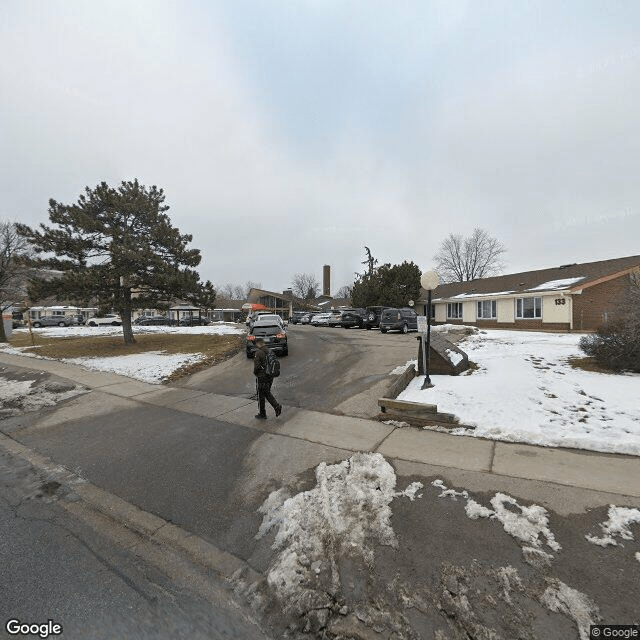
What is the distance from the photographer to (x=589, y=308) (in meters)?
21.4

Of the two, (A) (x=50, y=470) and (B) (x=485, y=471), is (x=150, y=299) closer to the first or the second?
(A) (x=50, y=470)

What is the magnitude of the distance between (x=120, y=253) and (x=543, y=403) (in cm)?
1634

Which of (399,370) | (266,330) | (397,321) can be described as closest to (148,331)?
(266,330)

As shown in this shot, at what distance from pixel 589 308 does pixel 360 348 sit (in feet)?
59.1

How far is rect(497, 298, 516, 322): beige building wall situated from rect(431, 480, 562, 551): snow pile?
25783mm

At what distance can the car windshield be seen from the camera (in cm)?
1208

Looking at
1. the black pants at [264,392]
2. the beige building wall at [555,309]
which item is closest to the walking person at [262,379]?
the black pants at [264,392]

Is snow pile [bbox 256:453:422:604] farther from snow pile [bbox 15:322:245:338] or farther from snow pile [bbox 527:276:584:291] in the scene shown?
snow pile [bbox 527:276:584:291]

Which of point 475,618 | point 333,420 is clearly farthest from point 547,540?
point 333,420

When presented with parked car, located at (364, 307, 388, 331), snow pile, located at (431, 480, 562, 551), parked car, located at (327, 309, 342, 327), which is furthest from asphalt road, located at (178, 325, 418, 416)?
→ parked car, located at (327, 309, 342, 327)

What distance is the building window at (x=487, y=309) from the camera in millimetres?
27250

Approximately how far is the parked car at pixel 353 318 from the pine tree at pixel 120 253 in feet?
43.0

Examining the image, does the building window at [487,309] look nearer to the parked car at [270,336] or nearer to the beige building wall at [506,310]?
the beige building wall at [506,310]

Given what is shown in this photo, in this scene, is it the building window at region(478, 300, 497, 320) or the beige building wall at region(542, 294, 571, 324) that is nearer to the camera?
the beige building wall at region(542, 294, 571, 324)
